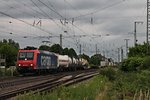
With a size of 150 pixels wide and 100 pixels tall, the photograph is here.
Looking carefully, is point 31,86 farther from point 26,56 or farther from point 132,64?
point 26,56

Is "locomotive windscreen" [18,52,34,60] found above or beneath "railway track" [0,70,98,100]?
above

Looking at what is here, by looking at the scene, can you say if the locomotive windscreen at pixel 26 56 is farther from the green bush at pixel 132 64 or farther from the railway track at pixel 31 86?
the railway track at pixel 31 86

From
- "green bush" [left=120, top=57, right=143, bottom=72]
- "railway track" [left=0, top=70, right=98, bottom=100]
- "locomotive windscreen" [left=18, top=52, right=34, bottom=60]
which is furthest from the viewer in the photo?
"locomotive windscreen" [left=18, top=52, right=34, bottom=60]

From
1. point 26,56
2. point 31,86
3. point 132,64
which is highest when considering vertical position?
point 26,56

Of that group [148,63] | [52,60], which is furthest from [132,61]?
[52,60]

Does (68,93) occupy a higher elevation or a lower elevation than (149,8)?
lower

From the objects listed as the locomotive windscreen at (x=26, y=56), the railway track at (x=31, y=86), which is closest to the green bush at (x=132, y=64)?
the locomotive windscreen at (x=26, y=56)

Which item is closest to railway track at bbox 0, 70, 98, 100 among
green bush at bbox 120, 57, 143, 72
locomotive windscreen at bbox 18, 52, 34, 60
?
green bush at bbox 120, 57, 143, 72

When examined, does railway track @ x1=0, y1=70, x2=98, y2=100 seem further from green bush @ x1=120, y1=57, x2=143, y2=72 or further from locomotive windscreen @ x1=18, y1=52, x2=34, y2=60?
locomotive windscreen @ x1=18, y1=52, x2=34, y2=60

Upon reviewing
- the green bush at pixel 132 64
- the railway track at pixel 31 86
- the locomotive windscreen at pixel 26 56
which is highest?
the locomotive windscreen at pixel 26 56

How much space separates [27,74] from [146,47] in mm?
17000

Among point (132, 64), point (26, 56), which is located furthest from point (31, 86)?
point (26, 56)

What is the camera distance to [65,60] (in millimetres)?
82625

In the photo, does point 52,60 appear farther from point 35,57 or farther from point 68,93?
point 68,93
